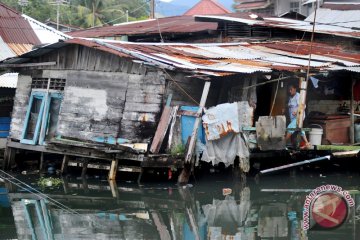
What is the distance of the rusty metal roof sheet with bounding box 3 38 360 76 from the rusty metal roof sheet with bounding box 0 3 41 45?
631cm

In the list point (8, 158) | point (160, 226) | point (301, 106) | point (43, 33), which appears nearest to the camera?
point (160, 226)

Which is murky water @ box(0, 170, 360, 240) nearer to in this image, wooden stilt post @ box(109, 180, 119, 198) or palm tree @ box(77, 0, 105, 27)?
wooden stilt post @ box(109, 180, 119, 198)

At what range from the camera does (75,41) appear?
642 inches

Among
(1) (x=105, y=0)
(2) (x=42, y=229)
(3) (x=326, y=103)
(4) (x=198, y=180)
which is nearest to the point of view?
(2) (x=42, y=229)

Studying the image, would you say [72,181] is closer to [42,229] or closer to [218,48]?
[42,229]

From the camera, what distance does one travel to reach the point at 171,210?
1275cm

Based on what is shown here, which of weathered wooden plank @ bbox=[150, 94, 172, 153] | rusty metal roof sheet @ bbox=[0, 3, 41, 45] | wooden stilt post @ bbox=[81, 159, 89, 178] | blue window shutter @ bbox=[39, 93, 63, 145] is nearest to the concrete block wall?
weathered wooden plank @ bbox=[150, 94, 172, 153]

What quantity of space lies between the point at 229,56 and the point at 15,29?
10.3 metres

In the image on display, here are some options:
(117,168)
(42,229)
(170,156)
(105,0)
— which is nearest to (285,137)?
(170,156)

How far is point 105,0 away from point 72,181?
26.9 m

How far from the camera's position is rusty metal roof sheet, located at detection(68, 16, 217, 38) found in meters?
22.4

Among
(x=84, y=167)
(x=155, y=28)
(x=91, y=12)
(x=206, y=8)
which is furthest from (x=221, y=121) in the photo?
(x=91, y=12)

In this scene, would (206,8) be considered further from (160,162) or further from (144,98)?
(160,162)

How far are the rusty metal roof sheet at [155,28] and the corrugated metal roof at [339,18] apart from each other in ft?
13.7
